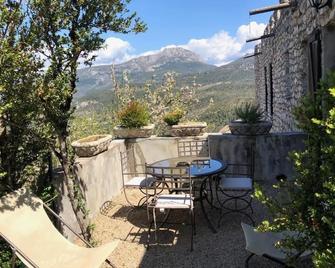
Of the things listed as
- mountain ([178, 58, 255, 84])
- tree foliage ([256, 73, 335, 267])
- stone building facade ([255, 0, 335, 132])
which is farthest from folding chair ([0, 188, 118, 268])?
mountain ([178, 58, 255, 84])

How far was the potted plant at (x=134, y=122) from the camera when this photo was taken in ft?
22.2

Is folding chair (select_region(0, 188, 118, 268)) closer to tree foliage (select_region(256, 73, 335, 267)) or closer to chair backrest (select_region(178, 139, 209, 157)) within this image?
tree foliage (select_region(256, 73, 335, 267))

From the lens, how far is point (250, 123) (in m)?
6.30

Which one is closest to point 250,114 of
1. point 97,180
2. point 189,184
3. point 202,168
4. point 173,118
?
point 173,118

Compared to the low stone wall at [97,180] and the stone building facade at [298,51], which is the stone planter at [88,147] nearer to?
the low stone wall at [97,180]

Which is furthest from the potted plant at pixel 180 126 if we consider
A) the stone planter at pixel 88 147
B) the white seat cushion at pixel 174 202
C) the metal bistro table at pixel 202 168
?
the white seat cushion at pixel 174 202

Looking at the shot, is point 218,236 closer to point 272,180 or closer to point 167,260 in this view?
point 167,260

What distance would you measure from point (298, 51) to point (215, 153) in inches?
83.3

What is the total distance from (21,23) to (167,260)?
2.71 m

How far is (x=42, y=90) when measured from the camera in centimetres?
345

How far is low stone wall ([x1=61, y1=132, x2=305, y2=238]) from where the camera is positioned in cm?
583

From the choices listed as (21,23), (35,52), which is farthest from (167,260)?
(21,23)

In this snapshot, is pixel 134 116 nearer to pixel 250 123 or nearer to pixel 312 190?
pixel 250 123

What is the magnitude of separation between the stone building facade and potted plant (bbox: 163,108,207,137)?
1.57 metres
